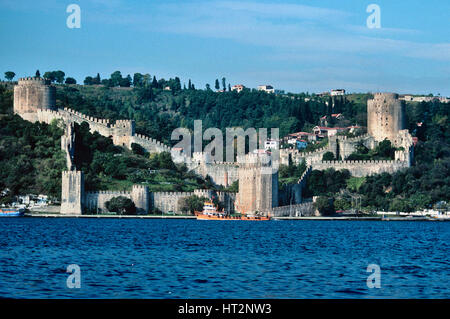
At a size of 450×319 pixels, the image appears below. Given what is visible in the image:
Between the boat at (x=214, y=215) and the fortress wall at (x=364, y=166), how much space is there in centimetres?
832

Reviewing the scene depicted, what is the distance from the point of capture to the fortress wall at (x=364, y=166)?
6662cm

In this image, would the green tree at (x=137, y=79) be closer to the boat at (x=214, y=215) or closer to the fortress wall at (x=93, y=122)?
the fortress wall at (x=93, y=122)

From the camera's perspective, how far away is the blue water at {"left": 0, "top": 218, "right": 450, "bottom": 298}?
22797mm

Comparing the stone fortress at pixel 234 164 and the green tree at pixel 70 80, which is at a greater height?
the green tree at pixel 70 80

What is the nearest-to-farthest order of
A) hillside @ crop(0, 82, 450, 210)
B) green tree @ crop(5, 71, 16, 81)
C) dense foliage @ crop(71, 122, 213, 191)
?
dense foliage @ crop(71, 122, 213, 191)
hillside @ crop(0, 82, 450, 210)
green tree @ crop(5, 71, 16, 81)

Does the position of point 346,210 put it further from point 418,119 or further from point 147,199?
point 418,119

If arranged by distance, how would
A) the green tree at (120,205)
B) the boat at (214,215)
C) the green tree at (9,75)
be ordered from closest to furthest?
the green tree at (120,205), the boat at (214,215), the green tree at (9,75)

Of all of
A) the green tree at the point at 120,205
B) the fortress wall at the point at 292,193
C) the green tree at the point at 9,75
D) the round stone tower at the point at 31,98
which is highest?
the green tree at the point at 9,75

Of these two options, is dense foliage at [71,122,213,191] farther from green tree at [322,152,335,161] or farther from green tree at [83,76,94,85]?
green tree at [83,76,94,85]

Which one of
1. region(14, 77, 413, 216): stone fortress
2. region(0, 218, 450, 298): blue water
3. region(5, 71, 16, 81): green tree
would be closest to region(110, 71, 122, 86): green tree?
region(5, 71, 16, 81): green tree

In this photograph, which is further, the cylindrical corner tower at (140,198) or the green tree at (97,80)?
the green tree at (97,80)

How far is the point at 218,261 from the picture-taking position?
100 ft

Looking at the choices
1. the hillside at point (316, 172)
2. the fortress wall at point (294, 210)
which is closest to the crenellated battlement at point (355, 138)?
the hillside at point (316, 172)

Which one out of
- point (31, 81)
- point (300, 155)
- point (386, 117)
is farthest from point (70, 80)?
point (386, 117)
